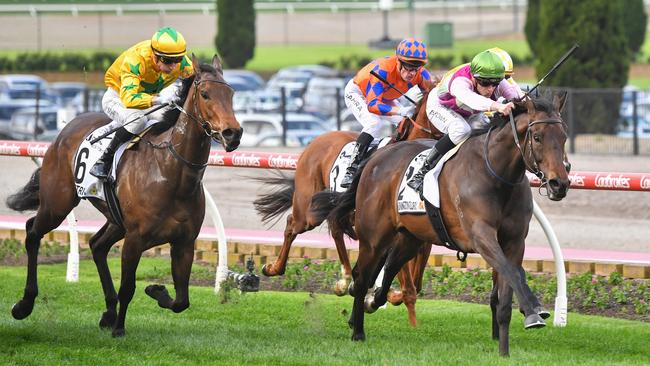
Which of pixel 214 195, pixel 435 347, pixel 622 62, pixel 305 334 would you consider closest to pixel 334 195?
pixel 305 334

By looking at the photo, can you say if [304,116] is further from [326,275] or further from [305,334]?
[305,334]

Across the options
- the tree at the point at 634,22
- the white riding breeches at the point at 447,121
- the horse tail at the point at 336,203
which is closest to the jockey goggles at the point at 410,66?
the white riding breeches at the point at 447,121

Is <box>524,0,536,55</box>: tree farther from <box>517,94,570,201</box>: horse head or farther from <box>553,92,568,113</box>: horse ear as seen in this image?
<box>517,94,570,201</box>: horse head

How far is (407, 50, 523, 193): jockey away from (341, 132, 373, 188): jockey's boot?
3.55 feet

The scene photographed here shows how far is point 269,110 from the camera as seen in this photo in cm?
2786

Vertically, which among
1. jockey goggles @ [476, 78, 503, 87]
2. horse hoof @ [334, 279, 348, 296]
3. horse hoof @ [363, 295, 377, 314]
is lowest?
horse hoof @ [334, 279, 348, 296]

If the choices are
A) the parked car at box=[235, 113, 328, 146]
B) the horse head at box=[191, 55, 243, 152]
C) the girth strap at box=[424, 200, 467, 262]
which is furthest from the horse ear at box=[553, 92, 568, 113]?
the parked car at box=[235, 113, 328, 146]

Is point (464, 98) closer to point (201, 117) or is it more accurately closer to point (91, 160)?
point (201, 117)

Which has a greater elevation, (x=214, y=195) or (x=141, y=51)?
(x=141, y=51)

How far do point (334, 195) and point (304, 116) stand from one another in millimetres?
17054

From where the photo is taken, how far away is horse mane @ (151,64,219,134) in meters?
8.29

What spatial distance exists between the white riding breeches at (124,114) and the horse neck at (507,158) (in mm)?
2208

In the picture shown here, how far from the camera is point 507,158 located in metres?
7.82

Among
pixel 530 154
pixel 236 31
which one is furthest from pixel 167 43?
pixel 236 31
